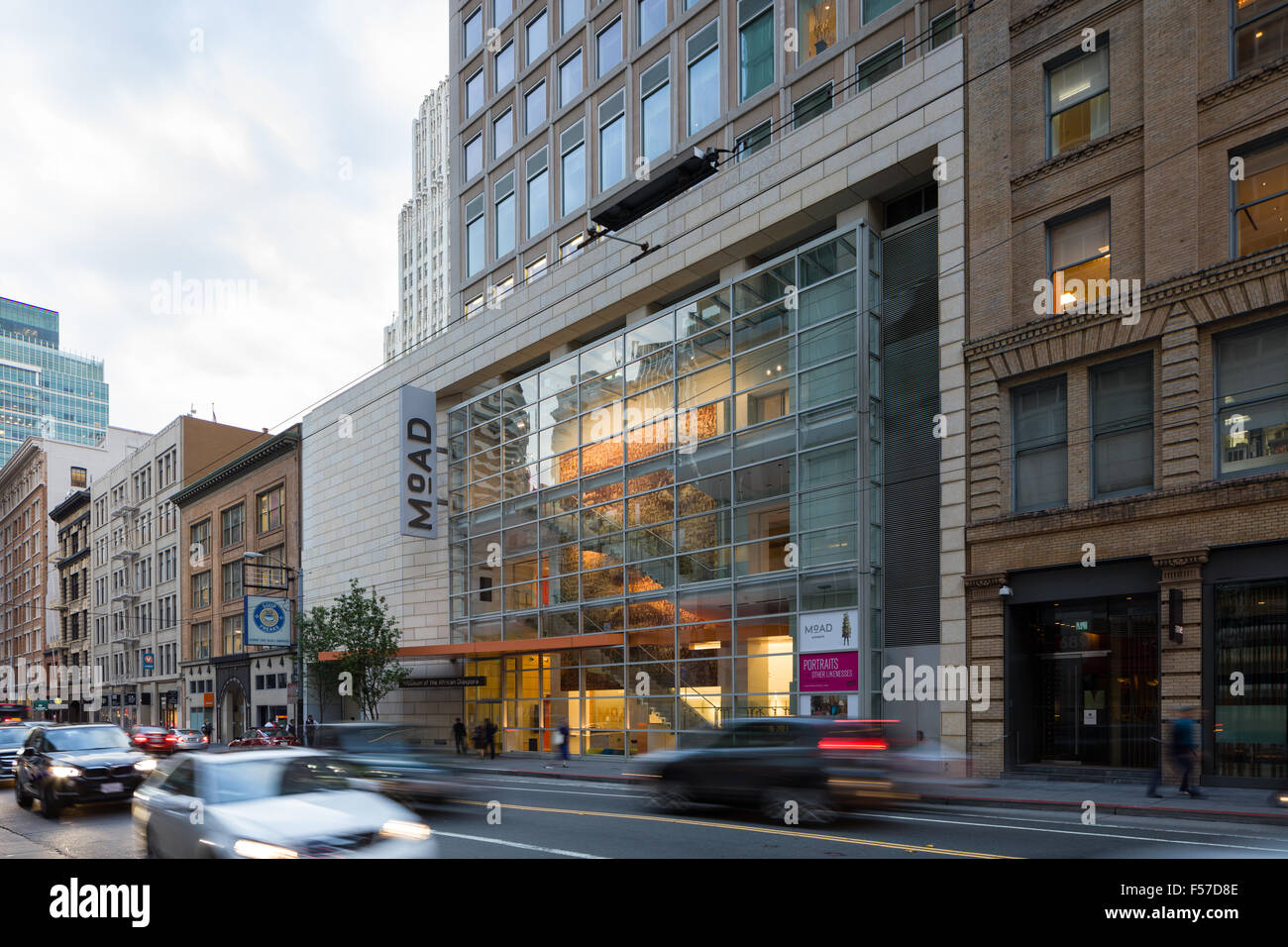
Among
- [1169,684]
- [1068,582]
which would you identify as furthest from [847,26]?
[1169,684]

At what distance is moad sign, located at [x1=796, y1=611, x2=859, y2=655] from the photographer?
2395 centimetres

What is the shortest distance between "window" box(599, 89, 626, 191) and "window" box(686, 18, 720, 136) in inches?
132

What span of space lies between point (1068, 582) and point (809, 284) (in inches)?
416

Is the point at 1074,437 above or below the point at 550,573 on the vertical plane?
above

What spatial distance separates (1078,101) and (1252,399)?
811 cm

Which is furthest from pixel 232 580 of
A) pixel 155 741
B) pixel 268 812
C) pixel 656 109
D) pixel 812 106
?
pixel 268 812

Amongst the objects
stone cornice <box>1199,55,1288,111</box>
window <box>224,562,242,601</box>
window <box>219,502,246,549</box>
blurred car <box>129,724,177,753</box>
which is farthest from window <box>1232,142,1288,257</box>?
window <box>224,562,242,601</box>

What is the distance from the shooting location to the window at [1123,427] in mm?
20141

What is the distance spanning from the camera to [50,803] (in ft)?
51.0

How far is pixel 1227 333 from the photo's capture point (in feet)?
62.3

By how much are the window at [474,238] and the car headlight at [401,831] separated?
36.2 m
